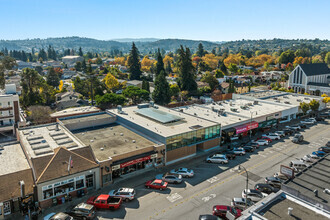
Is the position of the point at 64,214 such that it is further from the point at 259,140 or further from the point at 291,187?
the point at 259,140

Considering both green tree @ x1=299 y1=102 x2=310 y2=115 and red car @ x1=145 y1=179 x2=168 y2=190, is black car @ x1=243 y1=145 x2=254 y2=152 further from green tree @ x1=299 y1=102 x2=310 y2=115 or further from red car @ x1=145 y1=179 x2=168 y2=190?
green tree @ x1=299 y1=102 x2=310 y2=115

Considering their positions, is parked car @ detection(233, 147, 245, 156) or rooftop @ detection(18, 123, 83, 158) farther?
parked car @ detection(233, 147, 245, 156)

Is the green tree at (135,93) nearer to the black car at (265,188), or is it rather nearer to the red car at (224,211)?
the black car at (265,188)

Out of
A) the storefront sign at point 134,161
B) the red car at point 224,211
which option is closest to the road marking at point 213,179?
the red car at point 224,211

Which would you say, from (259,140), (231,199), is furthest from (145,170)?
(259,140)

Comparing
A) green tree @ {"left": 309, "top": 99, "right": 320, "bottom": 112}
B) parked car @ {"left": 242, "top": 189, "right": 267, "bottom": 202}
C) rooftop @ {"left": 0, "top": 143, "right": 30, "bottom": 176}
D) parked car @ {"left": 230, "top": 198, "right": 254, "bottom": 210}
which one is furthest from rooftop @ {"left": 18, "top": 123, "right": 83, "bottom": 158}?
green tree @ {"left": 309, "top": 99, "right": 320, "bottom": 112}

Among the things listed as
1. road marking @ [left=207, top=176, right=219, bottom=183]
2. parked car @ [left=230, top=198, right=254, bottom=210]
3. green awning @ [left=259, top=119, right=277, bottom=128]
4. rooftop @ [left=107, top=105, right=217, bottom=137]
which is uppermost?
rooftop @ [left=107, top=105, right=217, bottom=137]
